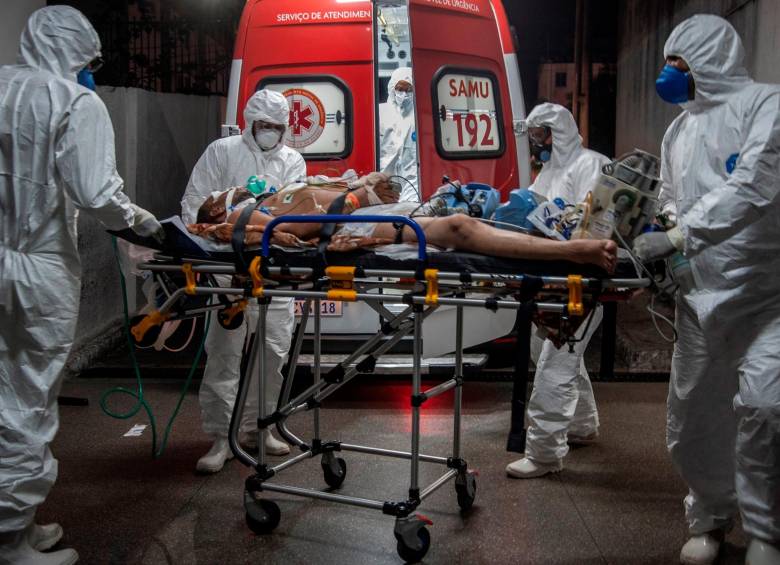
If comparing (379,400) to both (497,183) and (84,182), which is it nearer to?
(497,183)

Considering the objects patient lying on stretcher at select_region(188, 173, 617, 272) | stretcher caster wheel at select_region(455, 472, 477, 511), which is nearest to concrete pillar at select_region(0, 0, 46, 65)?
patient lying on stretcher at select_region(188, 173, 617, 272)

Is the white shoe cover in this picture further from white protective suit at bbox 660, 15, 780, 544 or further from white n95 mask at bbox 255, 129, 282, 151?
white n95 mask at bbox 255, 129, 282, 151

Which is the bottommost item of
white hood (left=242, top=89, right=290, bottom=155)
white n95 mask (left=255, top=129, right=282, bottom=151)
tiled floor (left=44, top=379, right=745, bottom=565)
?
tiled floor (left=44, top=379, right=745, bottom=565)

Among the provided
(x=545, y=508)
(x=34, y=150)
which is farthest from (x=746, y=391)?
(x=34, y=150)

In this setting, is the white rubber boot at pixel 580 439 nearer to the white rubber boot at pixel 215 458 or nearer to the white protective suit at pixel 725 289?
the white protective suit at pixel 725 289

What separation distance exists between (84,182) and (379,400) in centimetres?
282

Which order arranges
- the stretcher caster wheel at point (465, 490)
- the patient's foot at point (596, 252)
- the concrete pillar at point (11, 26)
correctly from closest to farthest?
the patient's foot at point (596, 252)
the stretcher caster wheel at point (465, 490)
the concrete pillar at point (11, 26)

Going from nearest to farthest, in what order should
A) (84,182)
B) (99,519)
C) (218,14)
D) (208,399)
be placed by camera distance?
(84,182) → (99,519) → (208,399) → (218,14)

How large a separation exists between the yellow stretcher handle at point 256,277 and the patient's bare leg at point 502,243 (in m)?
0.49

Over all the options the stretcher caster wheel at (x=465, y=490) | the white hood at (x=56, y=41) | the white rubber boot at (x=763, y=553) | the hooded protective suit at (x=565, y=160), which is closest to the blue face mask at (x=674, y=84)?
the hooded protective suit at (x=565, y=160)

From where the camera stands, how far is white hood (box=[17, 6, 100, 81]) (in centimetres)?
333

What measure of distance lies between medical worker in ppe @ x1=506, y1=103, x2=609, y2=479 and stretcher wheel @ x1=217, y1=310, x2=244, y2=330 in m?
1.38

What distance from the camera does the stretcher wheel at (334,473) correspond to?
405cm

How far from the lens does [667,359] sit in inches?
250
